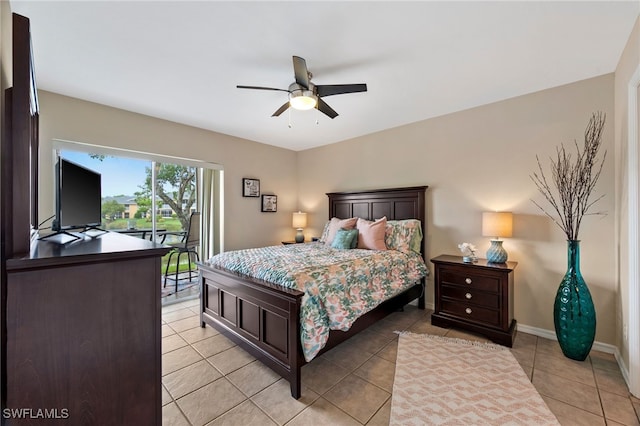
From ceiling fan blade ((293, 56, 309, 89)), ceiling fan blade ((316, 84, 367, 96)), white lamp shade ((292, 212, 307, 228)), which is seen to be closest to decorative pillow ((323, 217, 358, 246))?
white lamp shade ((292, 212, 307, 228))

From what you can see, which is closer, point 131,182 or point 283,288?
point 283,288

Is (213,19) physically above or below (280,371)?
above

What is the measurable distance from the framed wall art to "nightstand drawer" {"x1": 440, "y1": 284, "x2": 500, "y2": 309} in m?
3.34

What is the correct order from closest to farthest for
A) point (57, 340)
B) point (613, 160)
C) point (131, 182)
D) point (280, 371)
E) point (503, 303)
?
point (57, 340) < point (280, 371) < point (613, 160) < point (503, 303) < point (131, 182)

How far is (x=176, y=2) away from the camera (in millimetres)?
1676

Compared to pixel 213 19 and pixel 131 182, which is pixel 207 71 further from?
pixel 131 182

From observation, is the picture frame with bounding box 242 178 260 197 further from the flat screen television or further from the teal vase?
the teal vase

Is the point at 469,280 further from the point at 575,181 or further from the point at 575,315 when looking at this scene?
the point at 575,181

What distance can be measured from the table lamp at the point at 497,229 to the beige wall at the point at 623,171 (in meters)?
0.81

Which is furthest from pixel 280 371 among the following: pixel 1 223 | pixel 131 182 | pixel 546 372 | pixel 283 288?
pixel 131 182

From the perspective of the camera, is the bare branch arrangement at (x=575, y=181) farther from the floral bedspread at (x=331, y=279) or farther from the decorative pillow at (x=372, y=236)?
the decorative pillow at (x=372, y=236)

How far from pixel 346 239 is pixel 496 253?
5.71 ft

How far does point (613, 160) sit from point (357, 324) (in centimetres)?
289

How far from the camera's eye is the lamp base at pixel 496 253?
283cm
